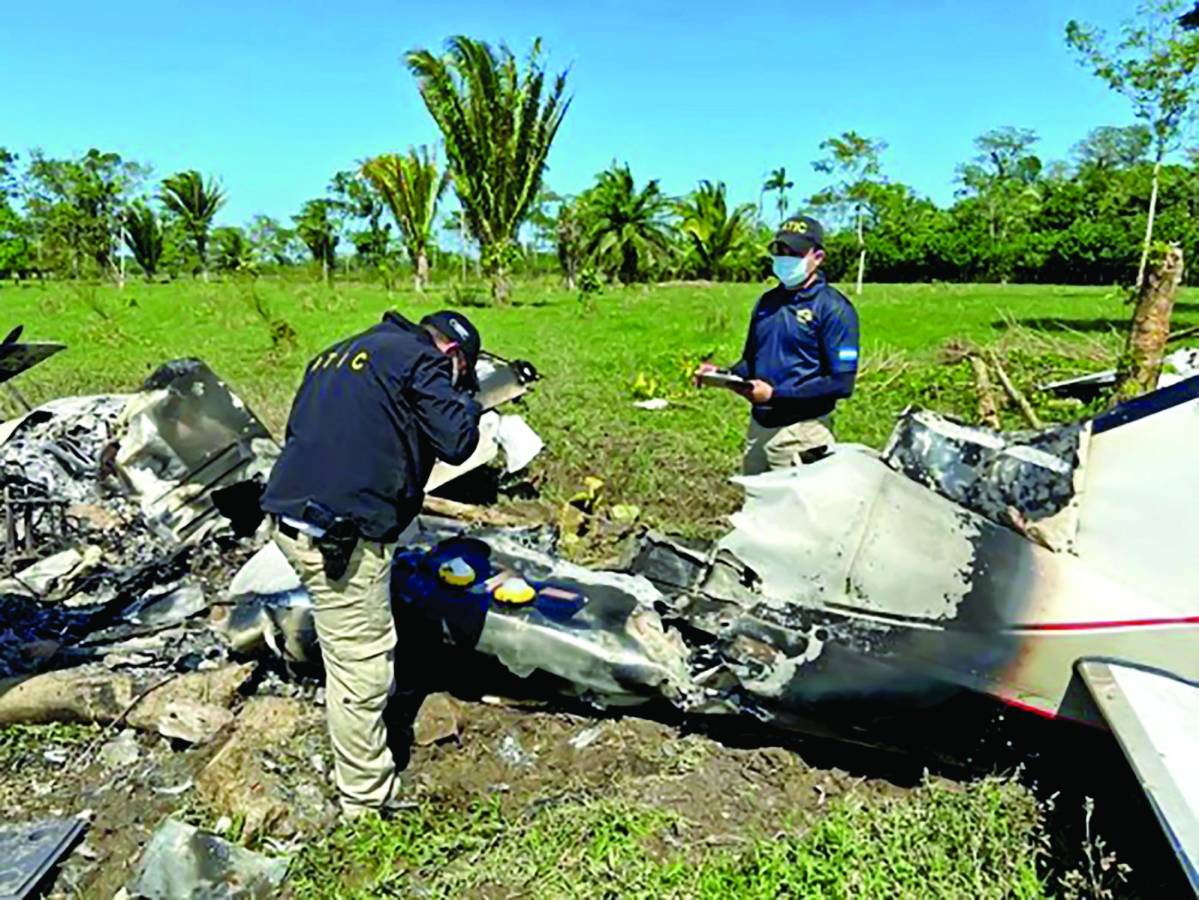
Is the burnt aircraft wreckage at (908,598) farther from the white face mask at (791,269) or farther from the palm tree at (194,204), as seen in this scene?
the palm tree at (194,204)

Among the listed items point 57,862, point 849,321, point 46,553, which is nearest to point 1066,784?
point 849,321

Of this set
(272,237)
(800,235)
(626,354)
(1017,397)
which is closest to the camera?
(800,235)

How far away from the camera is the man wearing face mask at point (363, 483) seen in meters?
2.78

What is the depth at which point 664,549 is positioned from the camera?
4.15m

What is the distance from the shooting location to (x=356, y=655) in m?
2.93

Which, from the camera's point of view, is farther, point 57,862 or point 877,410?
point 877,410

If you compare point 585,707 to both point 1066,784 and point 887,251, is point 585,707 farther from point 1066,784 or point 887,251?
point 887,251

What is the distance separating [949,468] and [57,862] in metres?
3.29

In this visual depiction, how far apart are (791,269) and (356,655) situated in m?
2.62

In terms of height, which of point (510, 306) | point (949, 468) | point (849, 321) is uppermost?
point (849, 321)

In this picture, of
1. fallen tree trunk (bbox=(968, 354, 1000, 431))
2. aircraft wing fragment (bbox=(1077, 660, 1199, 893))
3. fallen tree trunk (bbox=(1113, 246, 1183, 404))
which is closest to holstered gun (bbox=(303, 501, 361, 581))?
aircraft wing fragment (bbox=(1077, 660, 1199, 893))

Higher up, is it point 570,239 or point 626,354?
point 570,239

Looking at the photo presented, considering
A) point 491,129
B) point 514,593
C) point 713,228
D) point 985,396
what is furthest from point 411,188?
point 514,593

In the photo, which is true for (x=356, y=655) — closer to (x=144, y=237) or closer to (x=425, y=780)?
(x=425, y=780)
